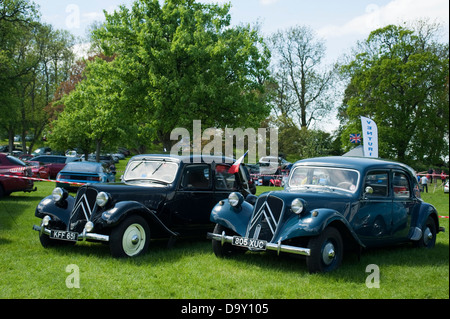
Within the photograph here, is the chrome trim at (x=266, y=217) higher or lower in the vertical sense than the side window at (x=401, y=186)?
lower

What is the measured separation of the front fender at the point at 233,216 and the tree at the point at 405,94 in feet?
94.6

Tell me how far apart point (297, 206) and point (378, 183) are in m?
2.00

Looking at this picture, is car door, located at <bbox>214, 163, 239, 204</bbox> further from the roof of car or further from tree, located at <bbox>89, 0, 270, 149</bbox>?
tree, located at <bbox>89, 0, 270, 149</bbox>

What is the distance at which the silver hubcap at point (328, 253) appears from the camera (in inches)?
265

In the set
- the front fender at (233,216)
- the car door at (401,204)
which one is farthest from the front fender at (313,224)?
the car door at (401,204)

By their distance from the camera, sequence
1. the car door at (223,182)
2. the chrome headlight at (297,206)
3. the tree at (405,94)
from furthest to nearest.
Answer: the tree at (405,94) → the car door at (223,182) → the chrome headlight at (297,206)

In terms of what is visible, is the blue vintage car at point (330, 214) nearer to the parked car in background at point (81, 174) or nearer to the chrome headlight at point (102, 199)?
the chrome headlight at point (102, 199)

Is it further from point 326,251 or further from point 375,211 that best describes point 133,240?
point 375,211

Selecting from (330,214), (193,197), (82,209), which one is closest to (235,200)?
(193,197)

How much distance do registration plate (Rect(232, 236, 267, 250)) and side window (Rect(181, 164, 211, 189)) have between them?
2.28 meters

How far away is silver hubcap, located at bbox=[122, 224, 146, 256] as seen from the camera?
7602 mm

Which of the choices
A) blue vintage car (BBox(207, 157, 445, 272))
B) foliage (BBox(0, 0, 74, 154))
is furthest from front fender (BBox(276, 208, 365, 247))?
foliage (BBox(0, 0, 74, 154))

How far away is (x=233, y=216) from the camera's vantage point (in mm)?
7746

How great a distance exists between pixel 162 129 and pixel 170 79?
2.99m
